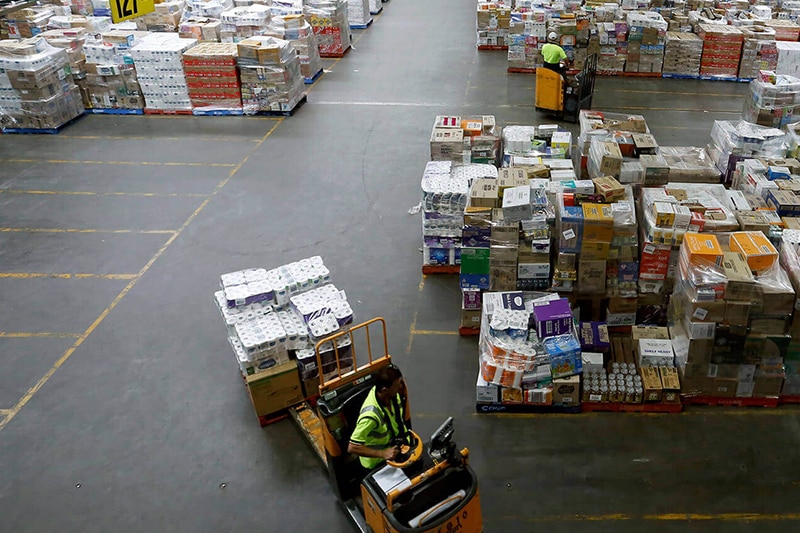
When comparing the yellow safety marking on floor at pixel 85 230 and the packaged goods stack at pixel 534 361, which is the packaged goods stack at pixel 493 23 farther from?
the packaged goods stack at pixel 534 361

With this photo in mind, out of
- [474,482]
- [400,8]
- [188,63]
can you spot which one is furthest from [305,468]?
[400,8]

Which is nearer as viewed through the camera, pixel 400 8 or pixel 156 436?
pixel 156 436

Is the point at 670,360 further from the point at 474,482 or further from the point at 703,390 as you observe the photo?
the point at 474,482

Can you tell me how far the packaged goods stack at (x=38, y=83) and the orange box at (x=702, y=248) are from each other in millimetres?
14241

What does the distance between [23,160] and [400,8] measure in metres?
18.8

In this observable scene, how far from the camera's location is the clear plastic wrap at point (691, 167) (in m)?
9.18

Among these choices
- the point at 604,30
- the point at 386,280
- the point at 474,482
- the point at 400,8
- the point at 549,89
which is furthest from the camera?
the point at 400,8

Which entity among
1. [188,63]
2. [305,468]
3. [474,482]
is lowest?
[305,468]

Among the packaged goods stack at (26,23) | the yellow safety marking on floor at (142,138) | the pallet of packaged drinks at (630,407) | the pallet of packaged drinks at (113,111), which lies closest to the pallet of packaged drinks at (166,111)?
the pallet of packaged drinks at (113,111)

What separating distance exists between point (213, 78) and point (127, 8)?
5293 mm

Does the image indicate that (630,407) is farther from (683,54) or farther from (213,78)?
(683,54)

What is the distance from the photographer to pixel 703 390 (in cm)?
686

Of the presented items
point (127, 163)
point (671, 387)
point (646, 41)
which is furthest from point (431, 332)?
point (646, 41)

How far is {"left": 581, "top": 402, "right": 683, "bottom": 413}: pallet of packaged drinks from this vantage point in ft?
22.4
